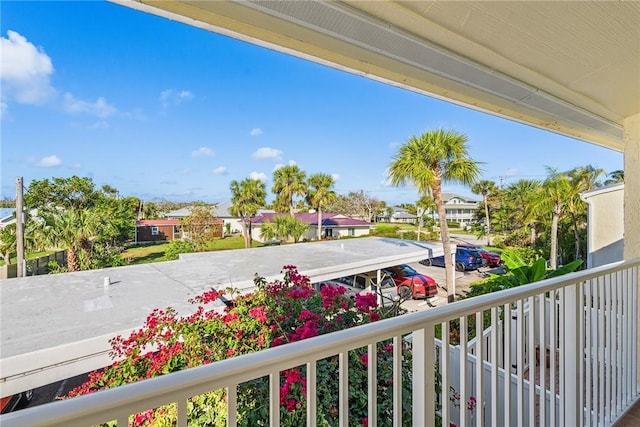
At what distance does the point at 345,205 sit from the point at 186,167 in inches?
584

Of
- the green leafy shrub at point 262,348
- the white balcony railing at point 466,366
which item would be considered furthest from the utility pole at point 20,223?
Result: the white balcony railing at point 466,366

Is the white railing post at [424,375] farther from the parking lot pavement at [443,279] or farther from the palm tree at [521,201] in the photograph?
the palm tree at [521,201]

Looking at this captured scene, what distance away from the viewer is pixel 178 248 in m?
15.1

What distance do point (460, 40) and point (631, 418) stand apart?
2.18 meters

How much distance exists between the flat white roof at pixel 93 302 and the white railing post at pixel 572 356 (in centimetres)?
357

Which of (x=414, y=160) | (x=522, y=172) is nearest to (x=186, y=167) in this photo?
Answer: (x=414, y=160)

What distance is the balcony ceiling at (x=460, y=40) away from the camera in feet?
3.48

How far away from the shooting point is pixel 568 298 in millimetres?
1289

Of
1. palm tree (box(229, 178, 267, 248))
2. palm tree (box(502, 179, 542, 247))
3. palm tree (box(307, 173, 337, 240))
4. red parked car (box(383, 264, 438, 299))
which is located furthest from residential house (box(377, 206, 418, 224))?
red parked car (box(383, 264, 438, 299))

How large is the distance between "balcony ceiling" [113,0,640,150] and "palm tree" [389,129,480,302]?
6381 mm

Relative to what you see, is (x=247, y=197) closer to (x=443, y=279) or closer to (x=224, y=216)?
(x=224, y=216)

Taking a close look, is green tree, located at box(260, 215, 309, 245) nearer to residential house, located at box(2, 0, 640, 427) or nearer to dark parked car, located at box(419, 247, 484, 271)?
dark parked car, located at box(419, 247, 484, 271)

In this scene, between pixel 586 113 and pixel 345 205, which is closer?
pixel 586 113

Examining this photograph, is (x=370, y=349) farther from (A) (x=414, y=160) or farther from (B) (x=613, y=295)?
(A) (x=414, y=160)
